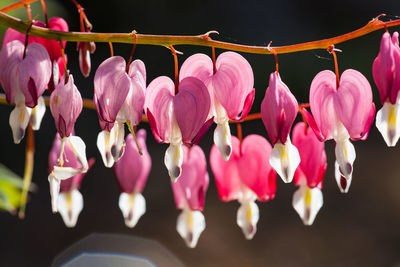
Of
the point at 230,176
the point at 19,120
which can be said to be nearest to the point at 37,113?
the point at 19,120

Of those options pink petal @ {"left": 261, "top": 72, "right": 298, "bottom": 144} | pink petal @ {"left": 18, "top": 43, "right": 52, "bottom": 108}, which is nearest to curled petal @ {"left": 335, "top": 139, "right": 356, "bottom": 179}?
pink petal @ {"left": 261, "top": 72, "right": 298, "bottom": 144}

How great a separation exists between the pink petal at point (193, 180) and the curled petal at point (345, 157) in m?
0.33

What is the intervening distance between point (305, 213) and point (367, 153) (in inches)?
125

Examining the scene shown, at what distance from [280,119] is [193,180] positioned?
36 centimetres

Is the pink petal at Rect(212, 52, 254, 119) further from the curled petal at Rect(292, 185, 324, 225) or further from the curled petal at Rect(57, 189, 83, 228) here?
the curled petal at Rect(57, 189, 83, 228)

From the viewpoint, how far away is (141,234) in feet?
11.6

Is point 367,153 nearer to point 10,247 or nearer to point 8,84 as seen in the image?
point 10,247

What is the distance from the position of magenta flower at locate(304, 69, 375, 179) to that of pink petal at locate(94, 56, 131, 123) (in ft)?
0.95

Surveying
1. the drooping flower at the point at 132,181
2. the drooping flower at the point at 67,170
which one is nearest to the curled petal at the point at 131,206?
the drooping flower at the point at 132,181

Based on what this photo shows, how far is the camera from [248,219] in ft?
3.48

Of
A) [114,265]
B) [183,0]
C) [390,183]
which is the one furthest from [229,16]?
[114,265]

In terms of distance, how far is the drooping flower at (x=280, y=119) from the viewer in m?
0.78

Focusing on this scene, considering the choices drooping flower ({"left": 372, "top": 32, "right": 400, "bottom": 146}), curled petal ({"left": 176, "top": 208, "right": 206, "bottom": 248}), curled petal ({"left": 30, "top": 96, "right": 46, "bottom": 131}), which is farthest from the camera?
curled petal ({"left": 176, "top": 208, "right": 206, "bottom": 248})

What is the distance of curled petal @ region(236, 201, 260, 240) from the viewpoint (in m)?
1.06
